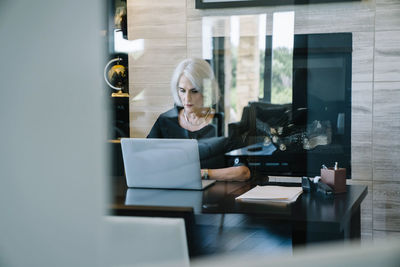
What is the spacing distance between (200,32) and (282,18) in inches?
14.6

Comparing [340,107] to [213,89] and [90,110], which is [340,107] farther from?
[90,110]

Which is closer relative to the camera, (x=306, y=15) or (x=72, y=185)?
(x=72, y=185)

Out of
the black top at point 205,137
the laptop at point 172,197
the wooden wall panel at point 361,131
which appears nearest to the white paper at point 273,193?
the laptop at point 172,197

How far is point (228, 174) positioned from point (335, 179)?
15.2 inches

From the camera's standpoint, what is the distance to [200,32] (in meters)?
2.06

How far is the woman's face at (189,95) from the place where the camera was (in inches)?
75.5

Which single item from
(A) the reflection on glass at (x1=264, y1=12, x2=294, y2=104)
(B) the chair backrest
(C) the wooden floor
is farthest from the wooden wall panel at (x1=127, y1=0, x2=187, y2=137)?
(B) the chair backrest

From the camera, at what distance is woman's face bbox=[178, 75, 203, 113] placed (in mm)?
1918

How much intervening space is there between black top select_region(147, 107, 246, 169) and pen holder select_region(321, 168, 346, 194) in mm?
477

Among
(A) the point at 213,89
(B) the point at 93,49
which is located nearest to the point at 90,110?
(B) the point at 93,49

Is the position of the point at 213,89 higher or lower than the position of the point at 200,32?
lower

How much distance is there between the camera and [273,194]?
4.23 feet

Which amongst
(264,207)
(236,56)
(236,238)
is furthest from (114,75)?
(236,56)

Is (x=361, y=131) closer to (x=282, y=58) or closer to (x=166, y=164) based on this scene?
(x=282, y=58)
